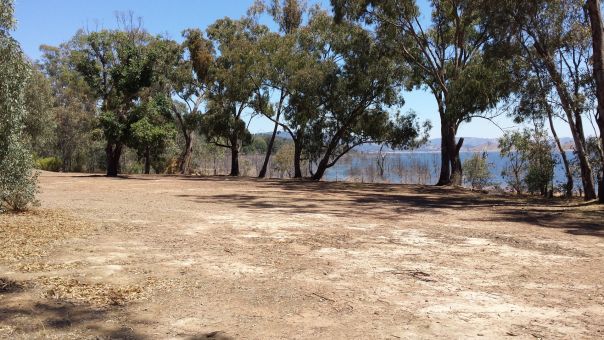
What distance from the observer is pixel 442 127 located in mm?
24109

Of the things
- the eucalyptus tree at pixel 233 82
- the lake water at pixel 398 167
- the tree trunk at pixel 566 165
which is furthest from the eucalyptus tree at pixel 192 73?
the tree trunk at pixel 566 165

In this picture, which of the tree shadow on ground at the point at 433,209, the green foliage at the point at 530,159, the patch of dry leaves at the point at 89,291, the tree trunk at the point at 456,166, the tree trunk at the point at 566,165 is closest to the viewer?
the patch of dry leaves at the point at 89,291

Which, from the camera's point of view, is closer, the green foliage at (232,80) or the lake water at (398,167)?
the green foliage at (232,80)

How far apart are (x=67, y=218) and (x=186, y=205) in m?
3.76

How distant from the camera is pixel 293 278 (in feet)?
18.4

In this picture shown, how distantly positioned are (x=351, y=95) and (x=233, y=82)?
6.75 meters

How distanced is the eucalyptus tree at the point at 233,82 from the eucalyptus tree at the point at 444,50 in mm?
7632

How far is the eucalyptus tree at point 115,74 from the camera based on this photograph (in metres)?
25.9

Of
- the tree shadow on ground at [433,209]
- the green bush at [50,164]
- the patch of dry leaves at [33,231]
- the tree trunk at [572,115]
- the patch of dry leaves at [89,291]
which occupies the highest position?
the tree trunk at [572,115]

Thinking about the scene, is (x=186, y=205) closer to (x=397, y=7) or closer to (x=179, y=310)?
(x=179, y=310)

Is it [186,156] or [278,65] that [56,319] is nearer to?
[278,65]

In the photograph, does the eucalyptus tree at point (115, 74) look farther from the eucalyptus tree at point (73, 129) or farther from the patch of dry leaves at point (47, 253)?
the patch of dry leaves at point (47, 253)

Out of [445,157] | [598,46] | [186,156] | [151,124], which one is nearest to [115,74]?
[151,124]

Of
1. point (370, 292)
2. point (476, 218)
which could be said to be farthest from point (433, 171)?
point (370, 292)
